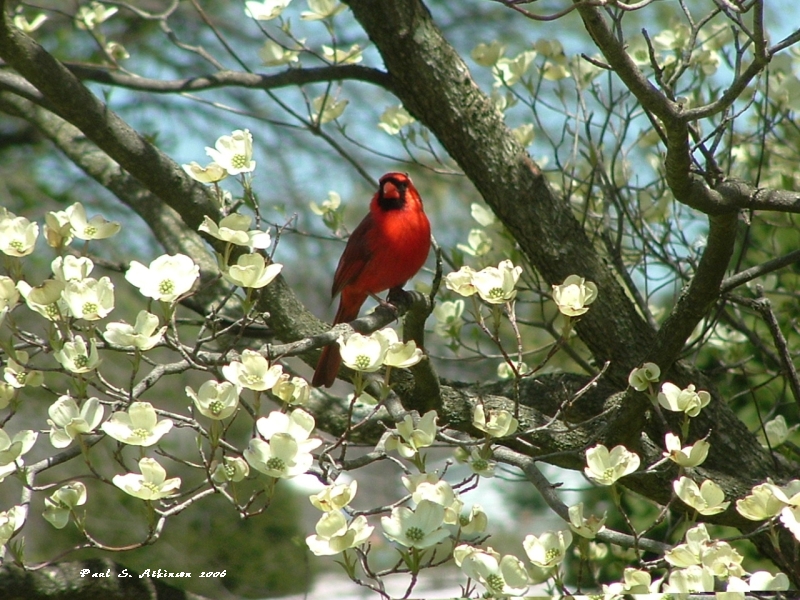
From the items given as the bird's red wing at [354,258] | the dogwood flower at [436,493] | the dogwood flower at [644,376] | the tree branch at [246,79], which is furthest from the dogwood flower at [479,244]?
the dogwood flower at [436,493]

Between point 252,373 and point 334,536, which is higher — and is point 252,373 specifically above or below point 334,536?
above

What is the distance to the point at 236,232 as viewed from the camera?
5.42 feet

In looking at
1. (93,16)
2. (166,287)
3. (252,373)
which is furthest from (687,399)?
(93,16)

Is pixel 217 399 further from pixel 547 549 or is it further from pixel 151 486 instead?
pixel 547 549

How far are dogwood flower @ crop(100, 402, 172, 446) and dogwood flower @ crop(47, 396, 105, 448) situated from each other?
0.04 meters

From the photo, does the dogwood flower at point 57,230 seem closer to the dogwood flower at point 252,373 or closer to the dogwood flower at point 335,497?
the dogwood flower at point 252,373

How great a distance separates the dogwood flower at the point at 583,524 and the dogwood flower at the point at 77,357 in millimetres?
899

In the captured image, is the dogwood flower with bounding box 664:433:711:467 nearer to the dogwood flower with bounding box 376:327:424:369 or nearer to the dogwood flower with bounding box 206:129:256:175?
the dogwood flower with bounding box 376:327:424:369

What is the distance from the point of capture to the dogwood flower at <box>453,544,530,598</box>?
61.4 inches

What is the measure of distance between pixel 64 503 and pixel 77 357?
288mm

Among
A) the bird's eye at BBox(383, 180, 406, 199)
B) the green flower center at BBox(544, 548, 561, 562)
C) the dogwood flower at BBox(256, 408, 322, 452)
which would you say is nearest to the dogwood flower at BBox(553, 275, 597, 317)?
the green flower center at BBox(544, 548, 561, 562)

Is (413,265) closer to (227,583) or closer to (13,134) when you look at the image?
(227,583)

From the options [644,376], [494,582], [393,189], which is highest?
[393,189]

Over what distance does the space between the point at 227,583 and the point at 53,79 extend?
174 inches
